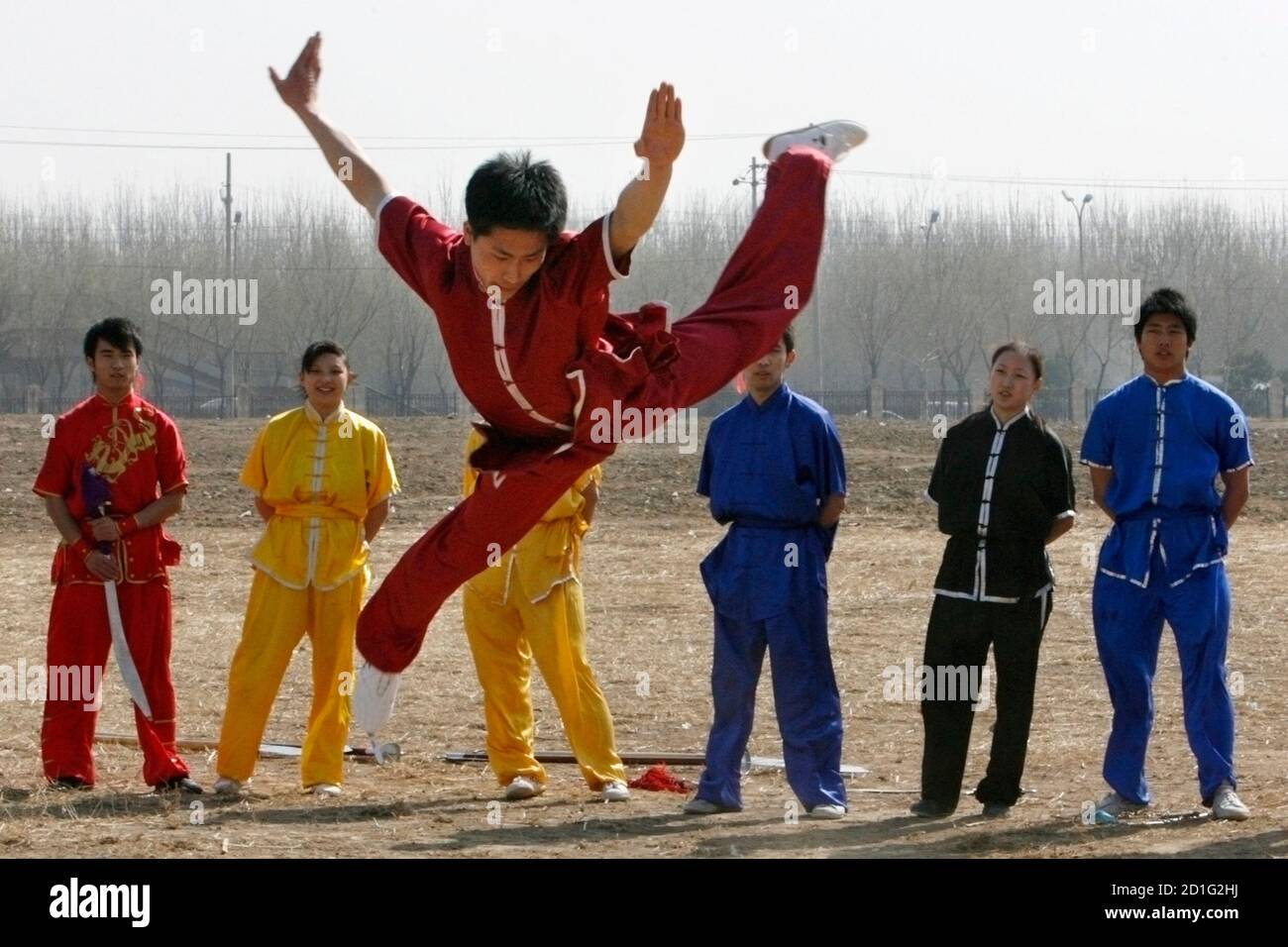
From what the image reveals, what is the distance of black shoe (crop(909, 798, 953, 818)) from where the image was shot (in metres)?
7.14

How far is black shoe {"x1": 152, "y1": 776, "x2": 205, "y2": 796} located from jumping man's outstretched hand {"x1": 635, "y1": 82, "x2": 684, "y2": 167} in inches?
157

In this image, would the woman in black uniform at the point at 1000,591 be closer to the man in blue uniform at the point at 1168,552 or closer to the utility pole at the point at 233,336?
the man in blue uniform at the point at 1168,552

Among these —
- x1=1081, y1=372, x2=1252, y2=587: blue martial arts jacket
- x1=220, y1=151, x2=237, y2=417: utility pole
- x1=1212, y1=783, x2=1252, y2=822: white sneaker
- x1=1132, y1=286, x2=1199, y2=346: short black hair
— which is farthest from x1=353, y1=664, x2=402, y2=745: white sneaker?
x1=220, y1=151, x2=237, y2=417: utility pole

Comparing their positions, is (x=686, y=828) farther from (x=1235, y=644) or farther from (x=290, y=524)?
(x=1235, y=644)

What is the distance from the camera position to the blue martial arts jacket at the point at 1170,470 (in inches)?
279

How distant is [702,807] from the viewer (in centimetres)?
729

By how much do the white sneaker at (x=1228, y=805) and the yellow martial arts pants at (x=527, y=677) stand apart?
7.86 ft

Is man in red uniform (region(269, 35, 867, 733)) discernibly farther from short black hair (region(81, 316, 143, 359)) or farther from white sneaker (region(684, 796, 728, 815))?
short black hair (region(81, 316, 143, 359))

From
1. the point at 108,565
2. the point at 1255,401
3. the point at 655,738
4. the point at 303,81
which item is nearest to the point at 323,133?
the point at 303,81

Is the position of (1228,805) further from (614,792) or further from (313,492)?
(313,492)

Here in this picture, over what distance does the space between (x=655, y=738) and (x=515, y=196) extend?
4831 millimetres

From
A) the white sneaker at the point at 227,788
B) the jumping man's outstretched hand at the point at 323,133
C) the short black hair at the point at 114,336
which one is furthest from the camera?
the short black hair at the point at 114,336

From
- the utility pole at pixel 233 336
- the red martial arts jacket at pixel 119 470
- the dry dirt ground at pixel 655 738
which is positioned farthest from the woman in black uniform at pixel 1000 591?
the utility pole at pixel 233 336

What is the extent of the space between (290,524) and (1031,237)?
169ft
